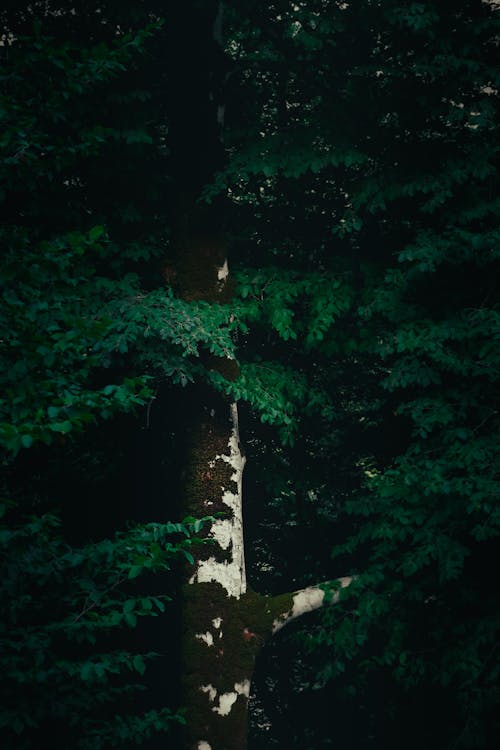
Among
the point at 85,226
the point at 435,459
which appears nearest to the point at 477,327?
the point at 435,459

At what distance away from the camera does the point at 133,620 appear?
348 cm

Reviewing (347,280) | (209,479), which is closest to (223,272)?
(347,280)

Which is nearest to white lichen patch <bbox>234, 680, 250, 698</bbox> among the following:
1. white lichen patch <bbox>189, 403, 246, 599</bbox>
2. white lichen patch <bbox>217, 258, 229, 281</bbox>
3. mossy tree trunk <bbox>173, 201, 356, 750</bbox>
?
mossy tree trunk <bbox>173, 201, 356, 750</bbox>

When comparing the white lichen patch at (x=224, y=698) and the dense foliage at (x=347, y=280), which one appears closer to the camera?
the dense foliage at (x=347, y=280)

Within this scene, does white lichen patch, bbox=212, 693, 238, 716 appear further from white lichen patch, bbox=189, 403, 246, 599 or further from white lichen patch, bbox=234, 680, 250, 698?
white lichen patch, bbox=189, 403, 246, 599

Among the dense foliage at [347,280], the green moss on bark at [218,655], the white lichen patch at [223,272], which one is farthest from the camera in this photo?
the white lichen patch at [223,272]

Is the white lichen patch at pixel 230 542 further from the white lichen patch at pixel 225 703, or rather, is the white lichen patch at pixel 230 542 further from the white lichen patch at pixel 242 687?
the white lichen patch at pixel 225 703

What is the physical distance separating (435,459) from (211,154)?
3.78m

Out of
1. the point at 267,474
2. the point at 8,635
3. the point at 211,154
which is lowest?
the point at 267,474

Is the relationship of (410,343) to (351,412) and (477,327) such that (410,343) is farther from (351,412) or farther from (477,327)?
(351,412)

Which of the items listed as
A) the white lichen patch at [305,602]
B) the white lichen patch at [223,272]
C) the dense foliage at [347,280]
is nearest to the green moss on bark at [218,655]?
the white lichen patch at [305,602]

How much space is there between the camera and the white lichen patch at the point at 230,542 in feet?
24.1

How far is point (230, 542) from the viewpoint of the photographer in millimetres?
7473

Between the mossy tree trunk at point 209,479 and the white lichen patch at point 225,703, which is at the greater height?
the mossy tree trunk at point 209,479
